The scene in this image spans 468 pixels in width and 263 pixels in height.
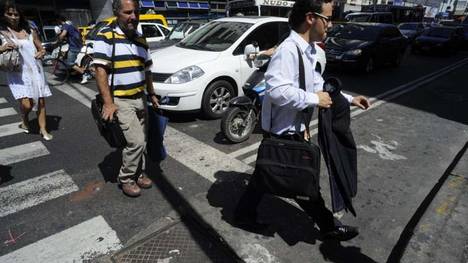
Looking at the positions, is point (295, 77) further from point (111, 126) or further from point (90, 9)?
point (90, 9)

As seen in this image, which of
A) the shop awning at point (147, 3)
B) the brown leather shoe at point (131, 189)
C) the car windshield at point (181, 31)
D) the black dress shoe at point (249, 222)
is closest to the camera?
the black dress shoe at point (249, 222)

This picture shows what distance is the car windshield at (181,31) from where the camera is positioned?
9766 mm

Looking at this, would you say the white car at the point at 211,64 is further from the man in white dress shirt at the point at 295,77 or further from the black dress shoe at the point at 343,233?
the black dress shoe at the point at 343,233

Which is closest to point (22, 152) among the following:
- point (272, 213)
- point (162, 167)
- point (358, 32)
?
point (162, 167)

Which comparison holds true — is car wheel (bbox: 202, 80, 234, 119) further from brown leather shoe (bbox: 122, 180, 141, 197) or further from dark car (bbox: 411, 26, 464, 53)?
dark car (bbox: 411, 26, 464, 53)

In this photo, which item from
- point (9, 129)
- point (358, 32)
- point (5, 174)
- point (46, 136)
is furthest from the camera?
point (358, 32)

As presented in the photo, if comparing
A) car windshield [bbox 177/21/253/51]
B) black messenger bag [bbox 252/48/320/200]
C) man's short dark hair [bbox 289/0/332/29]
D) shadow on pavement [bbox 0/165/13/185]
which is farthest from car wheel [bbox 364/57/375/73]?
shadow on pavement [bbox 0/165/13/185]

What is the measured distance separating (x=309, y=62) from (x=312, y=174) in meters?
0.79

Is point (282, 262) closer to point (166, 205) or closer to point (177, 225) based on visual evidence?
point (177, 225)

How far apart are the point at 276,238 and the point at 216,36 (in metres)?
4.50

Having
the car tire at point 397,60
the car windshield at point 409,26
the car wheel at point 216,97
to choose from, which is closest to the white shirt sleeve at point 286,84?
the car wheel at point 216,97

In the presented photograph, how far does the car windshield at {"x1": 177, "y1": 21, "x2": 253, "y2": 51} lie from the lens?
19.4 ft

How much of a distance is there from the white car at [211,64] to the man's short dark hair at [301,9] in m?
3.24

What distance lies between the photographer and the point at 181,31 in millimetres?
10039
